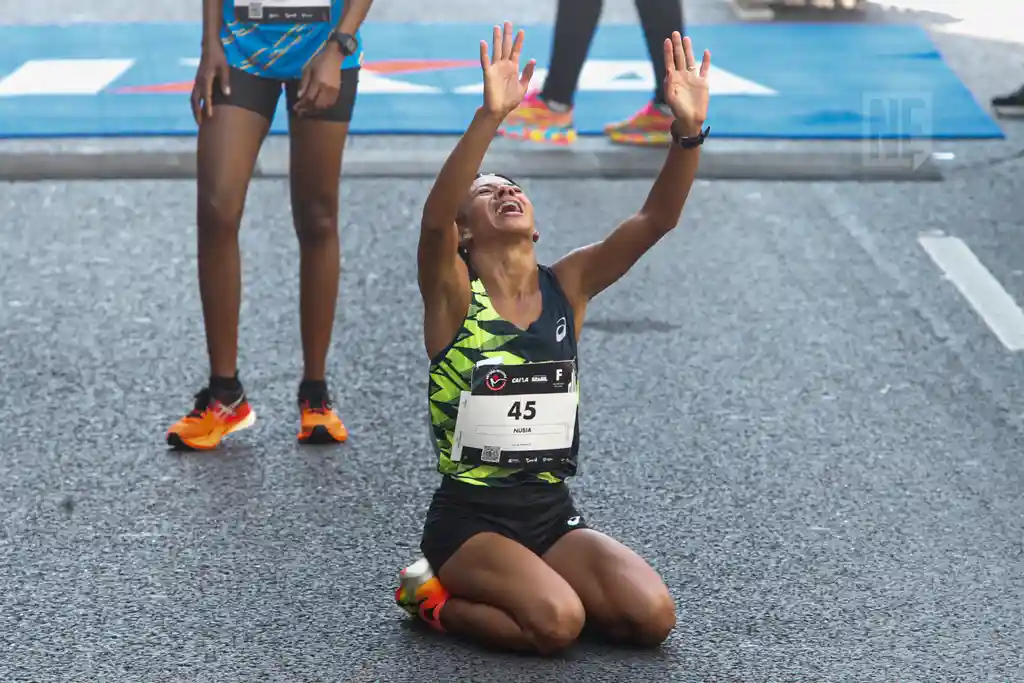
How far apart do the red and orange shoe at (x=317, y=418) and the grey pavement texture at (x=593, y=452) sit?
42 millimetres

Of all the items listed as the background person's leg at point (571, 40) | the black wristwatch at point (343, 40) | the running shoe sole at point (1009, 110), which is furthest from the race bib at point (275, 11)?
the running shoe sole at point (1009, 110)

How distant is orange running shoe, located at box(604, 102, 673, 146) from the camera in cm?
788

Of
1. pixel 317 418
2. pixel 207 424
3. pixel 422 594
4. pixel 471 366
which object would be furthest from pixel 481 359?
pixel 207 424

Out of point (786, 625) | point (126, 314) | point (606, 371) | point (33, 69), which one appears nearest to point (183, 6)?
point (33, 69)

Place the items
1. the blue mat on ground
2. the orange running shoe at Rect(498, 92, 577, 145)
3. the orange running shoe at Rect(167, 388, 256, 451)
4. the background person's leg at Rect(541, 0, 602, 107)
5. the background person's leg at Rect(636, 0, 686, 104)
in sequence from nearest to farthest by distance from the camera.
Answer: the orange running shoe at Rect(167, 388, 256, 451)
the background person's leg at Rect(636, 0, 686, 104)
the background person's leg at Rect(541, 0, 602, 107)
the orange running shoe at Rect(498, 92, 577, 145)
the blue mat on ground

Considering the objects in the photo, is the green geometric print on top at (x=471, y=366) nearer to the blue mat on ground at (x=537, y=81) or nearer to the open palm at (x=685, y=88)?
the open palm at (x=685, y=88)

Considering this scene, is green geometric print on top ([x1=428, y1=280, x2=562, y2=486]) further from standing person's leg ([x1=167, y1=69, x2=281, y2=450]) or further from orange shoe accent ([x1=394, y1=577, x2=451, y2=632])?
standing person's leg ([x1=167, y1=69, x2=281, y2=450])

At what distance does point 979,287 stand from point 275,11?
292 cm

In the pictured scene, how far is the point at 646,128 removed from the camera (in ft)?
25.9

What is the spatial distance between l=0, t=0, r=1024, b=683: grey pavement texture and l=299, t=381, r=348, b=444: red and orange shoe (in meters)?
0.04

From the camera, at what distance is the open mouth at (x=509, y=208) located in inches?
150

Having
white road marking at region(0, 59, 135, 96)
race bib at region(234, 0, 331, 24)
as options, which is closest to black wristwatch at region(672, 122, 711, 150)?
race bib at region(234, 0, 331, 24)

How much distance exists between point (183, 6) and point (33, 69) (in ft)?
5.84

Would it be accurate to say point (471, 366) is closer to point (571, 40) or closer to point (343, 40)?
point (343, 40)
